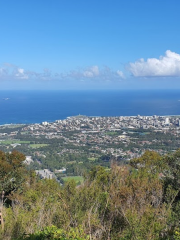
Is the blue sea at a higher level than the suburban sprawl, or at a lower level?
higher

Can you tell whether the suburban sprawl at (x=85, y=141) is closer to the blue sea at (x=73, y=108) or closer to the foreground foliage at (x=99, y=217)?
the blue sea at (x=73, y=108)

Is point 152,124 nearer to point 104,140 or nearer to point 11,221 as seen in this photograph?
point 104,140

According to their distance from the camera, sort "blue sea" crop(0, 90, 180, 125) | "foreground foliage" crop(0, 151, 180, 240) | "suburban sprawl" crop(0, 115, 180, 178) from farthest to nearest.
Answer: "blue sea" crop(0, 90, 180, 125) → "suburban sprawl" crop(0, 115, 180, 178) → "foreground foliage" crop(0, 151, 180, 240)

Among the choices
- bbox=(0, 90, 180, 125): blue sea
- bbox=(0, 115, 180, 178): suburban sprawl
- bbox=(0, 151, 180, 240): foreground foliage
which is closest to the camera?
bbox=(0, 151, 180, 240): foreground foliage

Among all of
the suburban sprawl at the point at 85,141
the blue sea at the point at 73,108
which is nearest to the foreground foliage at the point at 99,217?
the suburban sprawl at the point at 85,141

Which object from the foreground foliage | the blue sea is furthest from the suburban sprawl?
the foreground foliage

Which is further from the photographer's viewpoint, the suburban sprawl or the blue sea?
the blue sea

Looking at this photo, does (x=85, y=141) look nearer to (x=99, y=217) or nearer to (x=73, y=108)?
(x=99, y=217)

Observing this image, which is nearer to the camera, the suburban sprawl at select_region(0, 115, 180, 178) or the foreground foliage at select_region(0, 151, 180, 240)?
the foreground foliage at select_region(0, 151, 180, 240)

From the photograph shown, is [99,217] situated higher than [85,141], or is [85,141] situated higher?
[99,217]

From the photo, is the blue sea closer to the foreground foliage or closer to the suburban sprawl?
the suburban sprawl

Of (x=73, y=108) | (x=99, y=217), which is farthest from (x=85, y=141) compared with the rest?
(x=73, y=108)

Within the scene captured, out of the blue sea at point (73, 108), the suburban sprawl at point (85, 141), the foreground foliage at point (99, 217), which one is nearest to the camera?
the foreground foliage at point (99, 217)
